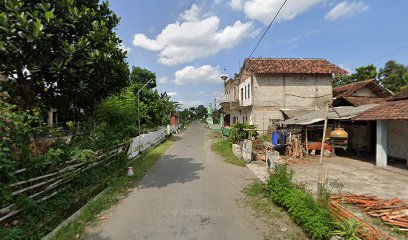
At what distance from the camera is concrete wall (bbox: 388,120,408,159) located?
1321 centimetres

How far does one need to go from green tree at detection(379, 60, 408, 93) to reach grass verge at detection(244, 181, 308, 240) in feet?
95.8

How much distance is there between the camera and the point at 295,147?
50.7ft

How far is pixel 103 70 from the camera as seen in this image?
26.1ft

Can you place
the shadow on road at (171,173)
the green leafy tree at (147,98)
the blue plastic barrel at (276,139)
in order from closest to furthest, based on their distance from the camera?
1. the shadow on road at (171,173)
2. the blue plastic barrel at (276,139)
3. the green leafy tree at (147,98)

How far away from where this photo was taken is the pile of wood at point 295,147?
50.5 ft

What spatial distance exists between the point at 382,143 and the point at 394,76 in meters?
24.0

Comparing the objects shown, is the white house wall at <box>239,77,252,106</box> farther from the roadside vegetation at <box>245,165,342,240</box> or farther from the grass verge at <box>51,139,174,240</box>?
the roadside vegetation at <box>245,165,342,240</box>

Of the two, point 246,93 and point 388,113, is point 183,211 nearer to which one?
point 388,113

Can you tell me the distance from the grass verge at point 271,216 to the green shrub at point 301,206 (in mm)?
160

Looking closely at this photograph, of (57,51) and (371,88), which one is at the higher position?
(371,88)

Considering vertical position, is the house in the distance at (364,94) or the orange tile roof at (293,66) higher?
the orange tile roof at (293,66)

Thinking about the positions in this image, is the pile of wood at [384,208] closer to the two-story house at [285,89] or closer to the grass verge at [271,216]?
the grass verge at [271,216]

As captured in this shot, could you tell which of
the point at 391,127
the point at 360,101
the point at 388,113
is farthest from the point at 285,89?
the point at 388,113

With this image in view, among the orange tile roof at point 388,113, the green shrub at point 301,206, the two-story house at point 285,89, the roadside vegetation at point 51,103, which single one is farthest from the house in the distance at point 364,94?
the roadside vegetation at point 51,103
